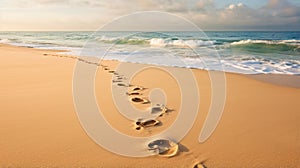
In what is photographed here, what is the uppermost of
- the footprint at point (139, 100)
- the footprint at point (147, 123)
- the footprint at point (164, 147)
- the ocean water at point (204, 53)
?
the ocean water at point (204, 53)

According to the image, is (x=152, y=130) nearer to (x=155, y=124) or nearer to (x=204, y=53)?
(x=155, y=124)

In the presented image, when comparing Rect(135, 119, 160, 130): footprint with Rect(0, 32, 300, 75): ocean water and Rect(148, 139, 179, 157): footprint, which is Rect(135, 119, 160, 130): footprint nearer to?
Rect(148, 139, 179, 157): footprint

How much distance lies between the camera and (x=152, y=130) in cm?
338

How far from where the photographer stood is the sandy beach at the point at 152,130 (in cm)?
267

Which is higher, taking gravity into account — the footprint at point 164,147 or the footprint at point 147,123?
the footprint at point 147,123

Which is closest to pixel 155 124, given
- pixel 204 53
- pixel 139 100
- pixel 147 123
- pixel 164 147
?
pixel 147 123

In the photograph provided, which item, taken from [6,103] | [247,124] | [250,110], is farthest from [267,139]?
[6,103]

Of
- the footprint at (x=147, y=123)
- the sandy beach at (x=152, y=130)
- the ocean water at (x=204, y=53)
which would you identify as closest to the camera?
the sandy beach at (x=152, y=130)

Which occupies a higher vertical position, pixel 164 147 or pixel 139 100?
pixel 139 100

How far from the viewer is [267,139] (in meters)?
3.17

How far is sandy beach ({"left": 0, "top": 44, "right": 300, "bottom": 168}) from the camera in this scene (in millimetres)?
2666

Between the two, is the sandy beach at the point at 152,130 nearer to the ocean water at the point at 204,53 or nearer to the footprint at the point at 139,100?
the footprint at the point at 139,100

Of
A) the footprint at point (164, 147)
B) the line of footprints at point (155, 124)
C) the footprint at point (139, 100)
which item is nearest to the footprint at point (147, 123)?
the line of footprints at point (155, 124)

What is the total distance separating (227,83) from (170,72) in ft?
6.13
